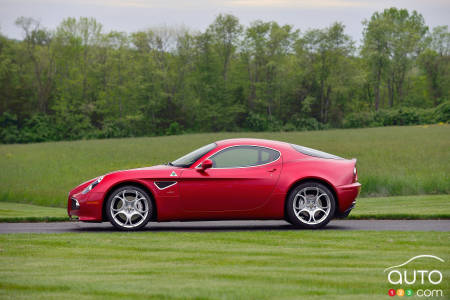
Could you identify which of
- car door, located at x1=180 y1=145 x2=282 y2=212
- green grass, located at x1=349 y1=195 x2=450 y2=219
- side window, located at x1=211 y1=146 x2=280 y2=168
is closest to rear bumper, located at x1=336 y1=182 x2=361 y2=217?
car door, located at x1=180 y1=145 x2=282 y2=212

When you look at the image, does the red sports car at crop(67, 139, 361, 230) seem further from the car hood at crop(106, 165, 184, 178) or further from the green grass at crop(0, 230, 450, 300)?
the green grass at crop(0, 230, 450, 300)

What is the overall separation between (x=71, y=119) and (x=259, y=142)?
73845 mm

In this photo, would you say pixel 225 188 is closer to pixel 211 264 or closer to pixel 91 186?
pixel 91 186

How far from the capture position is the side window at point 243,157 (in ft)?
33.4

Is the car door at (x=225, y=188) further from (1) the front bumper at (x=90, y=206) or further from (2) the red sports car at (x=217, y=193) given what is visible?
(1) the front bumper at (x=90, y=206)

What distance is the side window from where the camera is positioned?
10.2m

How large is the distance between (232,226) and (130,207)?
1808mm

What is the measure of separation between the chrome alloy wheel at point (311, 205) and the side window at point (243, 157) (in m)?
0.74

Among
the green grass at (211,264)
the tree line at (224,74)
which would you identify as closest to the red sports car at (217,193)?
the green grass at (211,264)

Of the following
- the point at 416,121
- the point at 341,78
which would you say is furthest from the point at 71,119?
the point at 416,121

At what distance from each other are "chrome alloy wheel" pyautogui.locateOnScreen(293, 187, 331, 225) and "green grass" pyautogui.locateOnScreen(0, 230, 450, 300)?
1.91ft

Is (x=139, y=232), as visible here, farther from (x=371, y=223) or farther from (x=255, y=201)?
(x=371, y=223)

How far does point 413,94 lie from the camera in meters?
93.5

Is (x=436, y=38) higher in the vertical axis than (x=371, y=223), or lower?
higher
